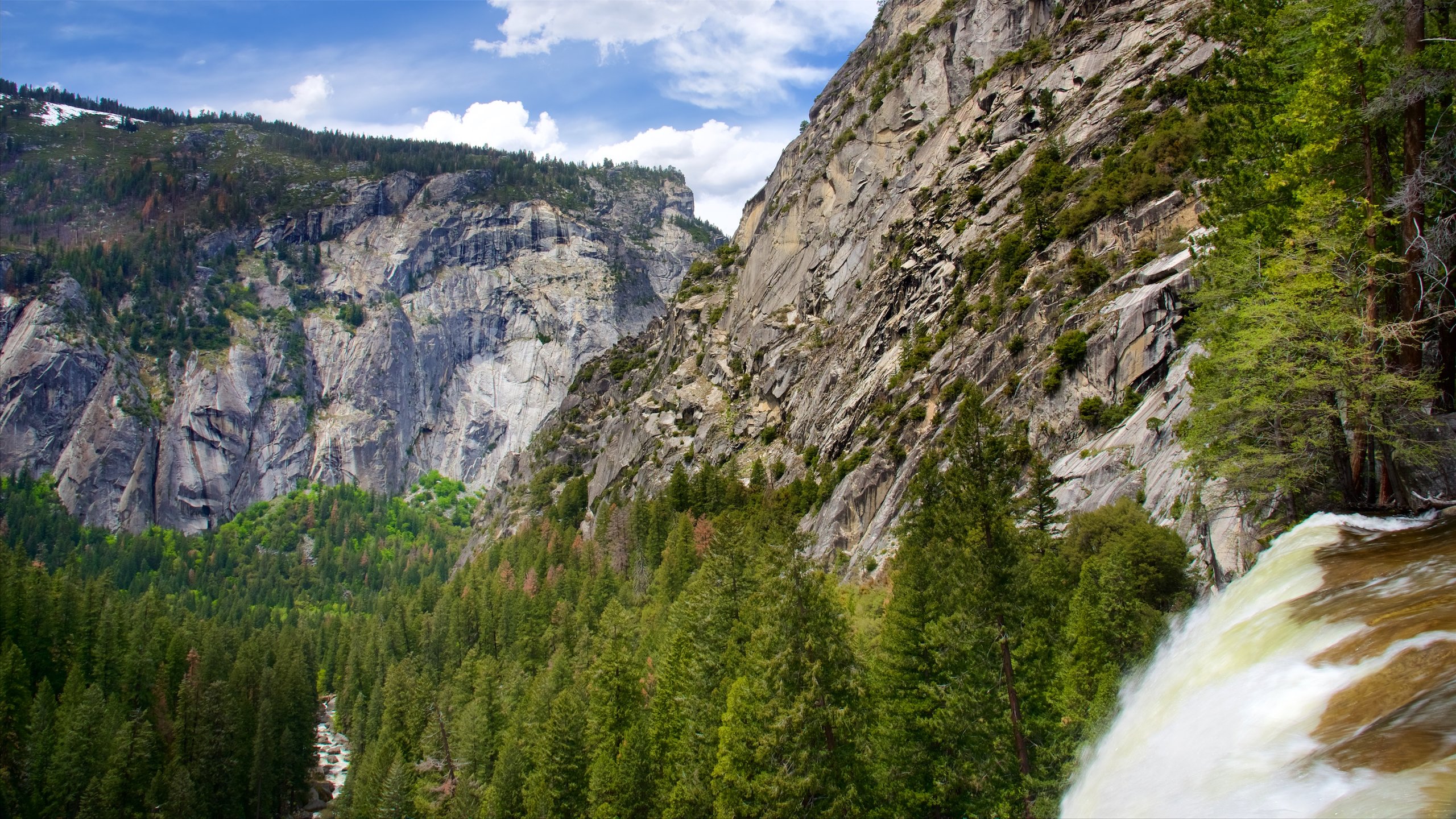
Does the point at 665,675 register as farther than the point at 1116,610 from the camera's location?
Yes

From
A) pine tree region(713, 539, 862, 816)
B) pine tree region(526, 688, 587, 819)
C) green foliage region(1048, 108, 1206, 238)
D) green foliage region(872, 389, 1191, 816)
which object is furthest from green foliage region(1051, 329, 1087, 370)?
pine tree region(526, 688, 587, 819)

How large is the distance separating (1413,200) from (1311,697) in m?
13.0

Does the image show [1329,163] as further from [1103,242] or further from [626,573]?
[626,573]

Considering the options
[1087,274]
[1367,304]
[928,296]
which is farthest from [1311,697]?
[928,296]

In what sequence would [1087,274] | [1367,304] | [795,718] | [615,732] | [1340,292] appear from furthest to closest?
[1087,274]
[615,732]
[795,718]
[1340,292]
[1367,304]

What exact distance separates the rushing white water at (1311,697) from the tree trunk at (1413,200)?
404 centimetres

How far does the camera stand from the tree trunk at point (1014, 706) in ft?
76.9

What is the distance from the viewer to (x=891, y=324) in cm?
6531

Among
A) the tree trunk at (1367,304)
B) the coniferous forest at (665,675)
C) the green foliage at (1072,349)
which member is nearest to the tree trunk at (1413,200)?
the tree trunk at (1367,304)

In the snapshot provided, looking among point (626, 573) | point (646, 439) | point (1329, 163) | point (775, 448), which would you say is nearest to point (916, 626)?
point (1329, 163)

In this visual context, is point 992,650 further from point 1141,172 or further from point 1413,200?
point 1141,172

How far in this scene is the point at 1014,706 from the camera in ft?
78.3

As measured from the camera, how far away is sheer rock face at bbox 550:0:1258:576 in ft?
125

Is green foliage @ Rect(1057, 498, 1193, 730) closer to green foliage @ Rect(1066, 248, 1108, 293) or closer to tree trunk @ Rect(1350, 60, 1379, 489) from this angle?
tree trunk @ Rect(1350, 60, 1379, 489)
